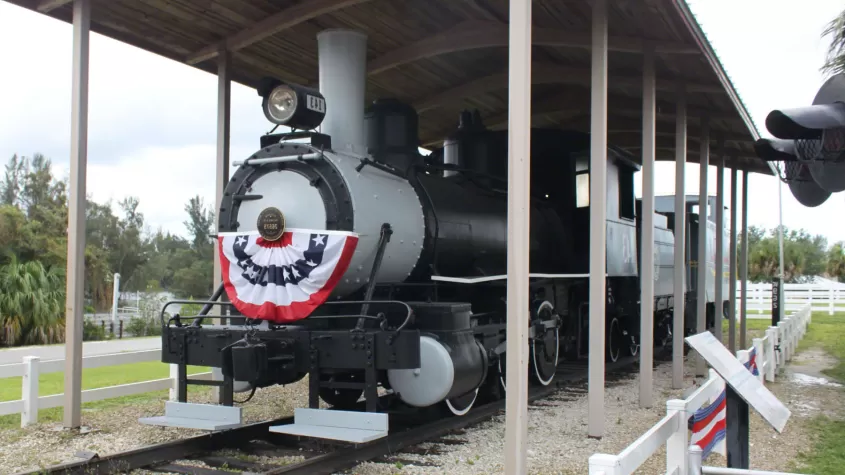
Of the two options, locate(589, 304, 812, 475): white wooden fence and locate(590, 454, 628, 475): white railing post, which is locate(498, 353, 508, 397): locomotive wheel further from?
locate(590, 454, 628, 475): white railing post

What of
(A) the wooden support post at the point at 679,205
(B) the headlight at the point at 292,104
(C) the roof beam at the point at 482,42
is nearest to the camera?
(B) the headlight at the point at 292,104

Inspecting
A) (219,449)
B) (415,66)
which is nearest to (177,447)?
(219,449)

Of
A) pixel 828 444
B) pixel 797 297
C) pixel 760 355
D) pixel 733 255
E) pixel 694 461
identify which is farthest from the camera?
pixel 797 297

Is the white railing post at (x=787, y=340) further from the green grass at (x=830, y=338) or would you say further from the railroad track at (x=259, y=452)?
the railroad track at (x=259, y=452)

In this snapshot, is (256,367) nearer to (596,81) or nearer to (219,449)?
(219,449)

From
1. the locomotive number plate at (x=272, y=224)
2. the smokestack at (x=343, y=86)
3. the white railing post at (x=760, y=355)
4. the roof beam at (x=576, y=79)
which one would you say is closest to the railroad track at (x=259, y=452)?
the locomotive number plate at (x=272, y=224)

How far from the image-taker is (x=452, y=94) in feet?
33.9

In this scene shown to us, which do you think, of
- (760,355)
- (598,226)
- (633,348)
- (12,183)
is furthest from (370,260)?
(12,183)

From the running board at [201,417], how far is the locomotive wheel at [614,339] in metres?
8.13

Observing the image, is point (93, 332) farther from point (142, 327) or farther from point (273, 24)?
point (273, 24)

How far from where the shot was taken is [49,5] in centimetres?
728

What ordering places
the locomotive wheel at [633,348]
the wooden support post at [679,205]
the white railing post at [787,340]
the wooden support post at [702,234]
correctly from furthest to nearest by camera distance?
the locomotive wheel at [633,348] < the white railing post at [787,340] < the wooden support post at [702,234] < the wooden support post at [679,205]

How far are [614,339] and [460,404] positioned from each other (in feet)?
20.2

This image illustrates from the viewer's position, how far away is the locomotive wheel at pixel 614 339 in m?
12.2
